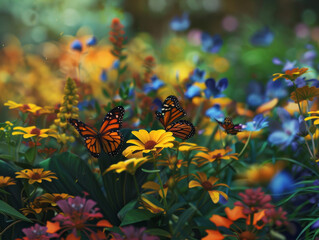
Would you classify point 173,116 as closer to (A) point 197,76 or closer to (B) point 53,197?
(B) point 53,197

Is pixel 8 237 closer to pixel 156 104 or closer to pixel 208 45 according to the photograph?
pixel 156 104

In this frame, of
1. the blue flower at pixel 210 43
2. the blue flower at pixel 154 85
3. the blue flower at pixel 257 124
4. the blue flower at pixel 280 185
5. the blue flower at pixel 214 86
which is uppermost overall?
the blue flower at pixel 210 43

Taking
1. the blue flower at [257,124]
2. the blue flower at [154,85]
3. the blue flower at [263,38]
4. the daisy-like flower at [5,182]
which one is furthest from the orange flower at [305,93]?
the blue flower at [263,38]

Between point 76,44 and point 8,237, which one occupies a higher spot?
point 76,44

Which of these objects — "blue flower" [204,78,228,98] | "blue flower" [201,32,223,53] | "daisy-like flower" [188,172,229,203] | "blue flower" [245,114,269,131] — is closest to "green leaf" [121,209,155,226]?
"daisy-like flower" [188,172,229,203]

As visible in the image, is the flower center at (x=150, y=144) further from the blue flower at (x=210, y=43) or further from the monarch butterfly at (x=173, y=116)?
the blue flower at (x=210, y=43)

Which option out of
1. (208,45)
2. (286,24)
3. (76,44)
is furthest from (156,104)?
(286,24)

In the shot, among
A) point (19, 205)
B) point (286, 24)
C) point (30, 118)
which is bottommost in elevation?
point (19, 205)
